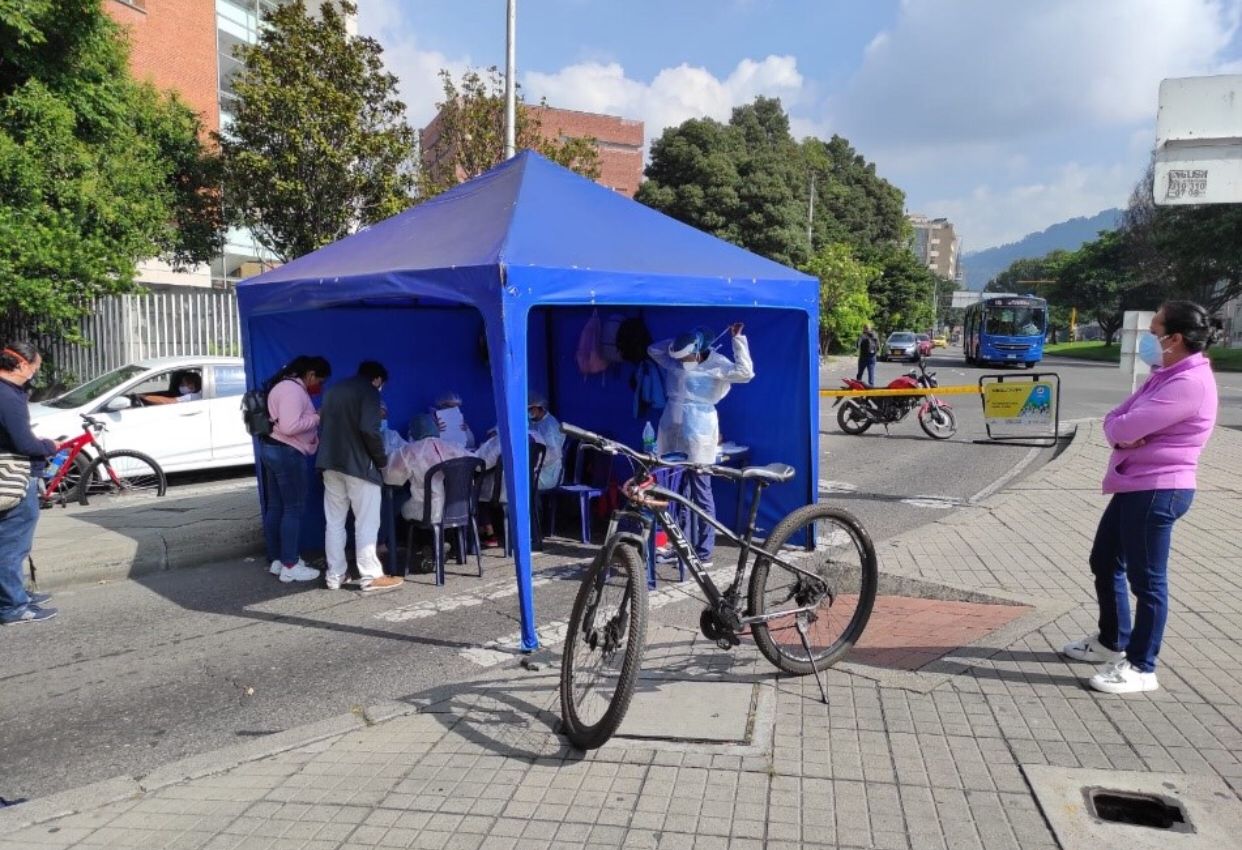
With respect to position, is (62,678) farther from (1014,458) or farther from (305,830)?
(1014,458)

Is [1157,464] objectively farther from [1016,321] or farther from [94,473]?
[1016,321]

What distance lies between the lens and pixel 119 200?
13.3m

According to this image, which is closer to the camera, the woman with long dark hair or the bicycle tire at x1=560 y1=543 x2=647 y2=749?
the bicycle tire at x1=560 y1=543 x2=647 y2=749

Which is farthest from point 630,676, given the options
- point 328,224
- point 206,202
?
point 206,202

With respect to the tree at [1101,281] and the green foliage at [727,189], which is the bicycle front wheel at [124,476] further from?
the tree at [1101,281]

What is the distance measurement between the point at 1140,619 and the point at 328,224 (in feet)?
48.4

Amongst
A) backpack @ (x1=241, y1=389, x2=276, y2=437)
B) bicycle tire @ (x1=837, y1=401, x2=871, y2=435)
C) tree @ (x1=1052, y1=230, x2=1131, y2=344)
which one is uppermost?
tree @ (x1=1052, y1=230, x2=1131, y2=344)

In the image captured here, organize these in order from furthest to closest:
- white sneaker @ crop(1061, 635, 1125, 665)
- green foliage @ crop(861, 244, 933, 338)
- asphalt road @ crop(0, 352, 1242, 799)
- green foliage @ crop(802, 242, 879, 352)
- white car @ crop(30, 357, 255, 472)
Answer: green foliage @ crop(861, 244, 933, 338), green foliage @ crop(802, 242, 879, 352), white car @ crop(30, 357, 255, 472), white sneaker @ crop(1061, 635, 1125, 665), asphalt road @ crop(0, 352, 1242, 799)

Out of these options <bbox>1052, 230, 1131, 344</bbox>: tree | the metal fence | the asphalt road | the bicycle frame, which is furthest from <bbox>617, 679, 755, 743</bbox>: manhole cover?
<bbox>1052, 230, 1131, 344</bbox>: tree

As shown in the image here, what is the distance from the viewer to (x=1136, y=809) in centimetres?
310

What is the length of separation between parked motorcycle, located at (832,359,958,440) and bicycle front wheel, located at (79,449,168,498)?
34.2 ft

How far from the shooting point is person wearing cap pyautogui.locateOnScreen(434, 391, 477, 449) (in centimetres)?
767

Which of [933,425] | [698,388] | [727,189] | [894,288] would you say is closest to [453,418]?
[698,388]

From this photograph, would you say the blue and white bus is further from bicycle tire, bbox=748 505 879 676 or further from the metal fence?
bicycle tire, bbox=748 505 879 676
